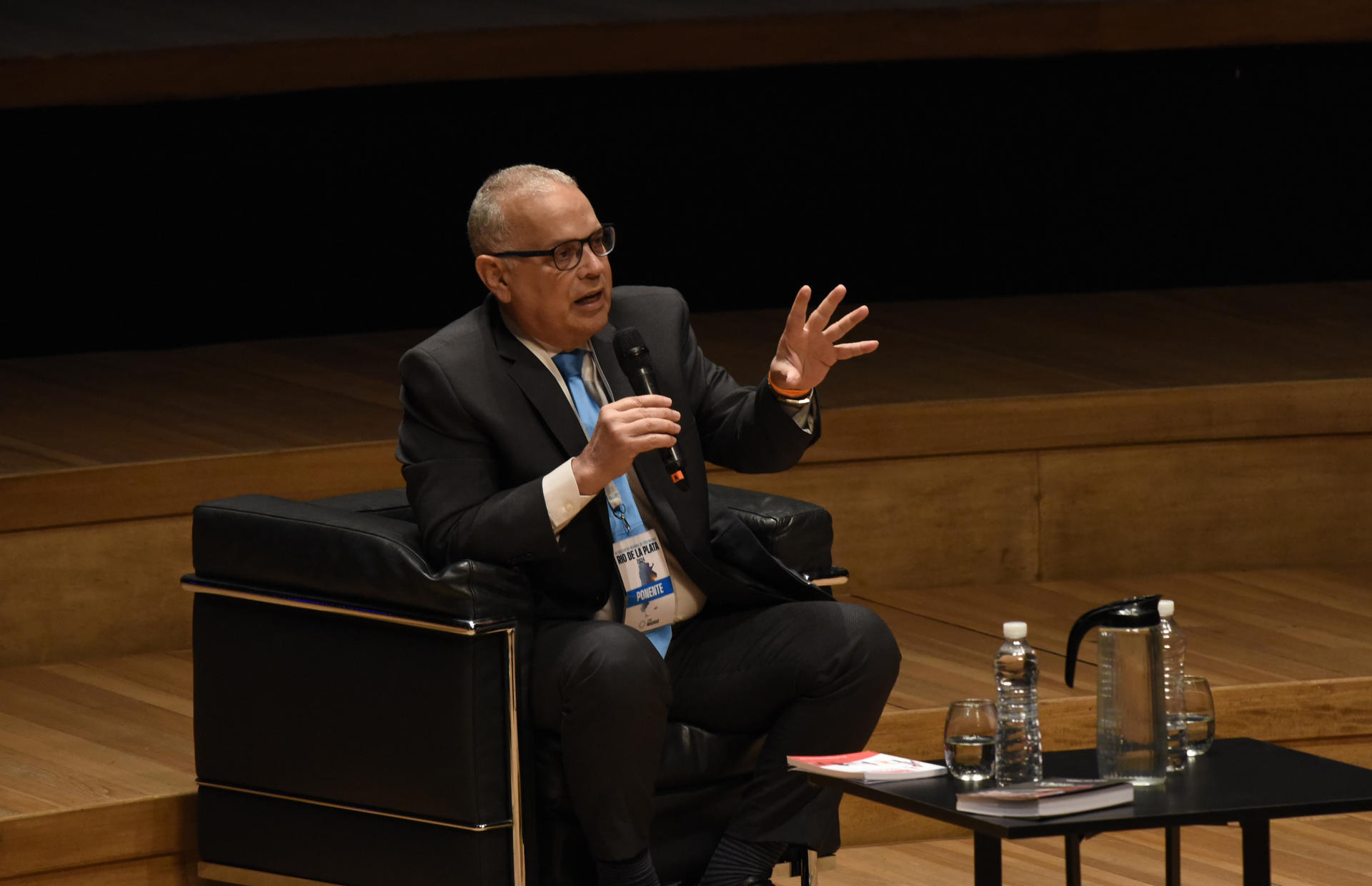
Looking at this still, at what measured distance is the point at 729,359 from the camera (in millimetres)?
4793

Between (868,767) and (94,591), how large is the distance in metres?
1.84

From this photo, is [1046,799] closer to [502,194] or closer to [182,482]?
[502,194]

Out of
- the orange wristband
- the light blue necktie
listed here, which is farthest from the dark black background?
the orange wristband

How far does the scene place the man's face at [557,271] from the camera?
2.99 metres

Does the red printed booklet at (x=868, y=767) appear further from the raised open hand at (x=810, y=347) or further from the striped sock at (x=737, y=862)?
the raised open hand at (x=810, y=347)

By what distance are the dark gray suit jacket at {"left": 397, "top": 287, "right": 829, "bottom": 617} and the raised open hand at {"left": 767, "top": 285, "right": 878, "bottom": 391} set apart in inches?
1.8

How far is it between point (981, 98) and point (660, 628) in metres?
2.62

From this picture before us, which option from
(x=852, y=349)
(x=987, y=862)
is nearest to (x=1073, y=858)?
(x=987, y=862)

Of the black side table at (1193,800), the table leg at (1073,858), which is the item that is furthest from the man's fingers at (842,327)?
the table leg at (1073,858)

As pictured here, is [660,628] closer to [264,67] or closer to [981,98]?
[264,67]

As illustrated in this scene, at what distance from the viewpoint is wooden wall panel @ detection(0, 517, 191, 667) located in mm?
3811

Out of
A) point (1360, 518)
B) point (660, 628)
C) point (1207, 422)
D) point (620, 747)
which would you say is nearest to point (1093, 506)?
point (1207, 422)

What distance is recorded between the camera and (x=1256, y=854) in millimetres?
2568

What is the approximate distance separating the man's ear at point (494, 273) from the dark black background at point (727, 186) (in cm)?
195
